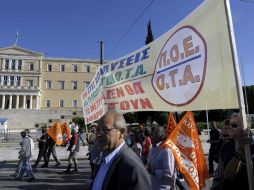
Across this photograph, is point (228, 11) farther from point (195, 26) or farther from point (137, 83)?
point (137, 83)

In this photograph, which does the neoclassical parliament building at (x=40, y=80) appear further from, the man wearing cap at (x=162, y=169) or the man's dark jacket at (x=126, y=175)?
the man's dark jacket at (x=126, y=175)

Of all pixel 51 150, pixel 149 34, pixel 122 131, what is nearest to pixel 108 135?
pixel 122 131

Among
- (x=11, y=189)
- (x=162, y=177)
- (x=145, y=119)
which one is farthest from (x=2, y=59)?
(x=162, y=177)

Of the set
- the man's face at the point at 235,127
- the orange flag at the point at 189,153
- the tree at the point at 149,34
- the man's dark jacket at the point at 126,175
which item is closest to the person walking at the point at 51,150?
the orange flag at the point at 189,153

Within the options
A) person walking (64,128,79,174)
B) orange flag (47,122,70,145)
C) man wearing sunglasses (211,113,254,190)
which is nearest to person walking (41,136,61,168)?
orange flag (47,122,70,145)

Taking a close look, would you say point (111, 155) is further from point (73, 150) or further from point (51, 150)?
point (51, 150)

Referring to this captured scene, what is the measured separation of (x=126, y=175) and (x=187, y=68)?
1582 millimetres

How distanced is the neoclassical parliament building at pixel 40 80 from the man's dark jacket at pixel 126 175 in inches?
2895

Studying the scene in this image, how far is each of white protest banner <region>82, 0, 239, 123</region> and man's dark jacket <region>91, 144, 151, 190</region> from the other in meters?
1.10

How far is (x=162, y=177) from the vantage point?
4.09m

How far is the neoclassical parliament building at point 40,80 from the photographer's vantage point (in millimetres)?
81375

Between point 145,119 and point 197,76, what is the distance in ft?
140

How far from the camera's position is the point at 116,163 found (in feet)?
7.70

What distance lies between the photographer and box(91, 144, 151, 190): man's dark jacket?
7.29 ft
